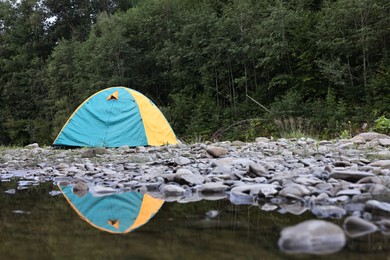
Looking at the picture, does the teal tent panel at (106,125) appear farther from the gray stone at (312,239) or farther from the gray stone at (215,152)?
the gray stone at (312,239)

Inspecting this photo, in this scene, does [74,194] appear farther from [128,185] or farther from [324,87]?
[324,87]

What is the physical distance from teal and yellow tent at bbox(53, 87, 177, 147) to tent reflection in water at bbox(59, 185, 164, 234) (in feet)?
16.2

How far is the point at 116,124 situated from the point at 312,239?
22.9ft

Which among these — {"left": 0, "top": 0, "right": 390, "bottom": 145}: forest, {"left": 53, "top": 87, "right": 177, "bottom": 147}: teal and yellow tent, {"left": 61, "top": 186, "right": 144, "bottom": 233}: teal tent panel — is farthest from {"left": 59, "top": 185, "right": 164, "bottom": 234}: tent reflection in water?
{"left": 0, "top": 0, "right": 390, "bottom": 145}: forest

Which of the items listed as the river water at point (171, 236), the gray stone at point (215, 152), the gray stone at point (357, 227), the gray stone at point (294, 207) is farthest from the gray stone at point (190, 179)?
the gray stone at point (215, 152)

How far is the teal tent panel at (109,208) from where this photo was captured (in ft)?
6.44

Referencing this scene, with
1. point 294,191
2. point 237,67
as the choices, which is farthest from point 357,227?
point 237,67

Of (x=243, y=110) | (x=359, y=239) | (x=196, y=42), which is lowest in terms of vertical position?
(x=243, y=110)

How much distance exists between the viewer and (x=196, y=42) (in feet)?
51.3

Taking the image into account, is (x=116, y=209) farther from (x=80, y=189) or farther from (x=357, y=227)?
(x=357, y=227)

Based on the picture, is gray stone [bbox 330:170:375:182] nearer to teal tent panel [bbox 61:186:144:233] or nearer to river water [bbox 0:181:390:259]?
river water [bbox 0:181:390:259]

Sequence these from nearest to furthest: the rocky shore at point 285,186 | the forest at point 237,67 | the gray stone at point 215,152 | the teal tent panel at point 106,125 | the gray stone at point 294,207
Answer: the rocky shore at point 285,186 → the gray stone at point 294,207 → the gray stone at point 215,152 → the teal tent panel at point 106,125 → the forest at point 237,67

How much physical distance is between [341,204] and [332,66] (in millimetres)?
10887

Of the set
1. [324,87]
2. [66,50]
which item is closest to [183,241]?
[324,87]
